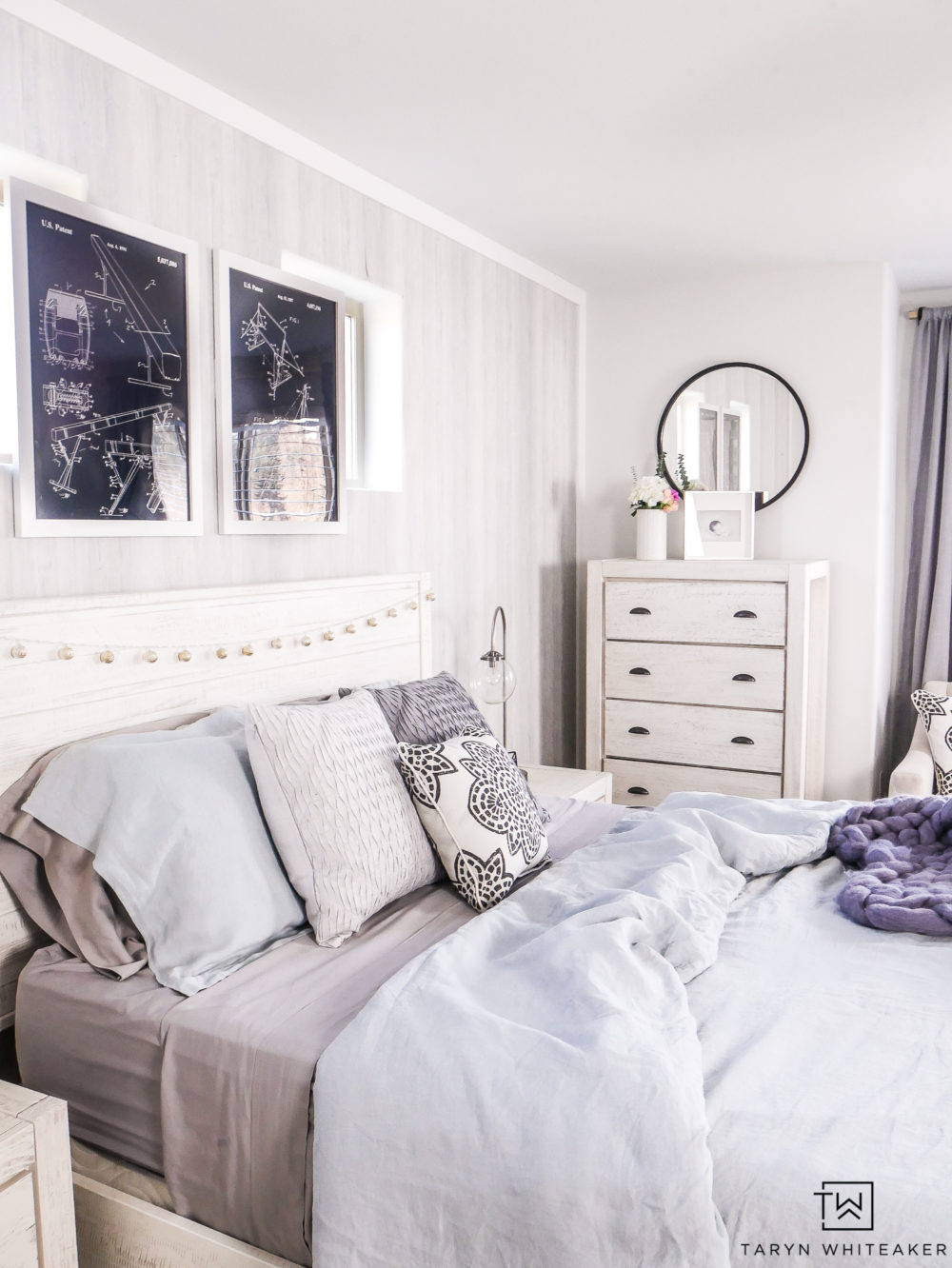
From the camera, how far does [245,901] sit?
5.92 ft

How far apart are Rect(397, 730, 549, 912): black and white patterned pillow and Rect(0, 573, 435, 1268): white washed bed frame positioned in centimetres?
52

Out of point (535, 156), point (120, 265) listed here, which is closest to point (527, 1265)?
point (120, 265)

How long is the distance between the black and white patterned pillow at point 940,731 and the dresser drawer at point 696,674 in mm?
553

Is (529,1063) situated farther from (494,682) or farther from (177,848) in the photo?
(494,682)

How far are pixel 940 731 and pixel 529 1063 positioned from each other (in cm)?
282

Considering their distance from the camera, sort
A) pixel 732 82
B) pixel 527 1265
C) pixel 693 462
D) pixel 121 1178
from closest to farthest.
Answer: pixel 527 1265, pixel 121 1178, pixel 732 82, pixel 693 462

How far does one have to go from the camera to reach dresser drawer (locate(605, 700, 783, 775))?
3.73 m

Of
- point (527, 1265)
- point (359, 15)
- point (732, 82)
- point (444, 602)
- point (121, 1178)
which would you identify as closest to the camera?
point (527, 1265)

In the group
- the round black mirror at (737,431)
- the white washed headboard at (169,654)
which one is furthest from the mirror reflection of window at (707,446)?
the white washed headboard at (169,654)

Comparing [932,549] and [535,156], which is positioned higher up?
[535,156]

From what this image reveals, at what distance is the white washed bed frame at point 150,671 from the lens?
61.6 inches

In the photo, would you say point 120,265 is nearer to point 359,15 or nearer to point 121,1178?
point 359,15

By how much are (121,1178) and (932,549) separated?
3.99 meters

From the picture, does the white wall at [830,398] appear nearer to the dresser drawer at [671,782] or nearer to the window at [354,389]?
the dresser drawer at [671,782]
